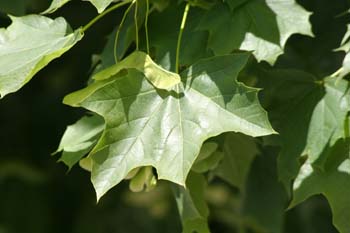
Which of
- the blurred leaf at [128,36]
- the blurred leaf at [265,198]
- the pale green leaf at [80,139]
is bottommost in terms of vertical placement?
the blurred leaf at [265,198]

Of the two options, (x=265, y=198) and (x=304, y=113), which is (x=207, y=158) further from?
(x=265, y=198)

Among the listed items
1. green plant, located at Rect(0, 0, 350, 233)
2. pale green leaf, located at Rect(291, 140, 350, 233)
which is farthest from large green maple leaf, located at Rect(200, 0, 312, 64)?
pale green leaf, located at Rect(291, 140, 350, 233)

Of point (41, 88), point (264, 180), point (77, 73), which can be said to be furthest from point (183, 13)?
→ point (41, 88)

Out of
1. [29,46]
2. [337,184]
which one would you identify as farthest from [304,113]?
[29,46]

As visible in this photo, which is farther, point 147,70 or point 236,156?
point 236,156

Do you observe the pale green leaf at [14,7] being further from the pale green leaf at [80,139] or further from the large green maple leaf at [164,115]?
the large green maple leaf at [164,115]

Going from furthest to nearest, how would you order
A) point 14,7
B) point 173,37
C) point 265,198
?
1. point 265,198
2. point 14,7
3. point 173,37

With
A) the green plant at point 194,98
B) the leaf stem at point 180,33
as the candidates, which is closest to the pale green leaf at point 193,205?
the green plant at point 194,98
